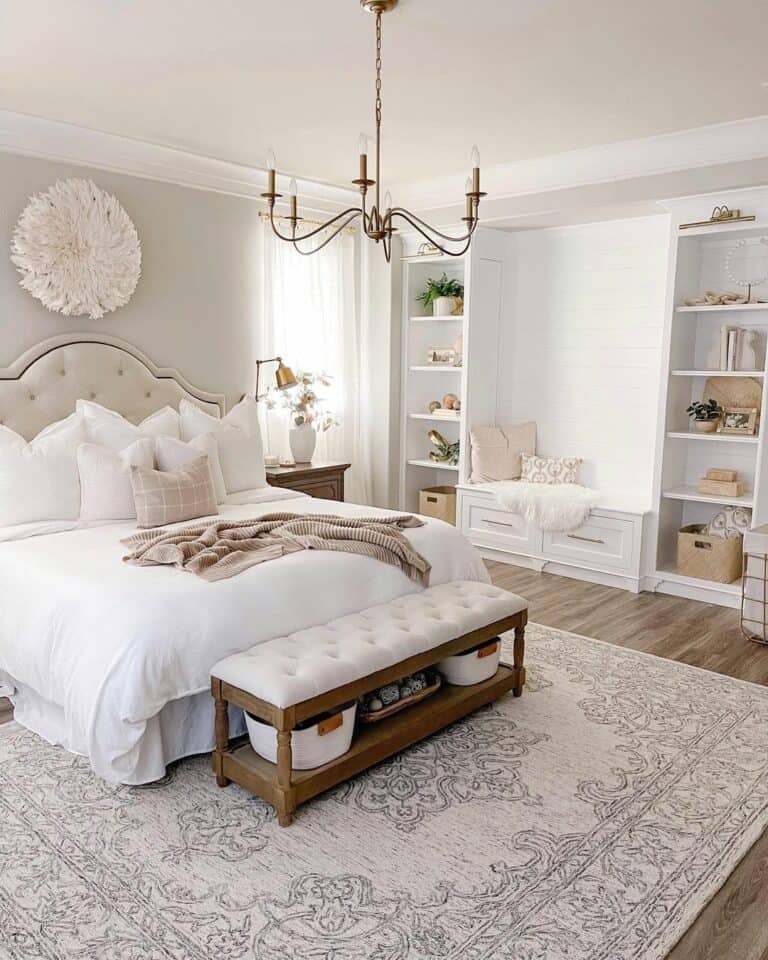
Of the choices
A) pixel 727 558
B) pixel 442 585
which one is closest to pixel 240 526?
pixel 442 585

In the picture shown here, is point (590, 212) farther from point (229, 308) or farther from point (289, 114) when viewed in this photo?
point (229, 308)

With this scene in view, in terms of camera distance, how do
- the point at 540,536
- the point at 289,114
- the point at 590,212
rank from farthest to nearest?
the point at 540,536, the point at 590,212, the point at 289,114

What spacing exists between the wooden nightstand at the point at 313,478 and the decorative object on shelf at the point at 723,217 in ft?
8.65

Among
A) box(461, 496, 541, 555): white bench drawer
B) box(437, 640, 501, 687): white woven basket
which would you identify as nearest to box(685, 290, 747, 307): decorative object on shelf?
box(461, 496, 541, 555): white bench drawer

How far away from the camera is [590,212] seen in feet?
16.5

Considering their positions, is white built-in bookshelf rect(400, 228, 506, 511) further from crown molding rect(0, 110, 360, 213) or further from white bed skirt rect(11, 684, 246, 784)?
white bed skirt rect(11, 684, 246, 784)

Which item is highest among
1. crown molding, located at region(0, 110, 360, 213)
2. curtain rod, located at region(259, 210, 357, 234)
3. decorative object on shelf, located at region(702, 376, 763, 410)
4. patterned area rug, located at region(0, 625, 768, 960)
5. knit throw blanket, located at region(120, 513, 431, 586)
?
crown molding, located at region(0, 110, 360, 213)

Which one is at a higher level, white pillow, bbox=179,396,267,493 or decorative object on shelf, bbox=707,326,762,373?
decorative object on shelf, bbox=707,326,762,373

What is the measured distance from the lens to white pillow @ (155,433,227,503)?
156 inches

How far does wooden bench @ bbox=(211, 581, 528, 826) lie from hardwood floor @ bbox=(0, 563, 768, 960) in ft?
3.53

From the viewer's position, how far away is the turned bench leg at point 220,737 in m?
2.61

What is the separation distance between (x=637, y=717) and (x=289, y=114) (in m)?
3.28

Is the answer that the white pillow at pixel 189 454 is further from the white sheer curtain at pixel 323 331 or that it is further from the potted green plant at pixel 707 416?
the potted green plant at pixel 707 416

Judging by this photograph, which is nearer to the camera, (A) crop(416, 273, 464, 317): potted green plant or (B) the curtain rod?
(B) the curtain rod
